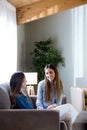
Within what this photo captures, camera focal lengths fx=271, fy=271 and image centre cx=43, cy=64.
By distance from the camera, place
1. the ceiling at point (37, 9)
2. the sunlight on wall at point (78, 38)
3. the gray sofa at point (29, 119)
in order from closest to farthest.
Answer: the gray sofa at point (29, 119) < the ceiling at point (37, 9) < the sunlight on wall at point (78, 38)

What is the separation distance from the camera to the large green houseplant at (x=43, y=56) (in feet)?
20.1

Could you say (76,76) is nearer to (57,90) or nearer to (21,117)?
(57,90)

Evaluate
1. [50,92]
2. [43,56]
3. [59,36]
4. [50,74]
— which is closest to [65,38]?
[59,36]

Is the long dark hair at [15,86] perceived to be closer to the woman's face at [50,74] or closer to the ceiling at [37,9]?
the woman's face at [50,74]

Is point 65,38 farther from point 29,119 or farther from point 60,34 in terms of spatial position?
point 29,119

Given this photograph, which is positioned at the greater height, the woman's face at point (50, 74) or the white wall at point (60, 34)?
the white wall at point (60, 34)

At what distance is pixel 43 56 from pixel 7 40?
62.4 inches

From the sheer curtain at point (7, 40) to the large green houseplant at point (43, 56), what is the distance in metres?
1.11

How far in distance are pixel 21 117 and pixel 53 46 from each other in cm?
369

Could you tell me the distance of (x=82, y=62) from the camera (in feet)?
20.9

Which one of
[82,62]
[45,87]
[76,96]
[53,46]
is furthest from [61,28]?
[45,87]

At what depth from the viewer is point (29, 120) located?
294 centimetres

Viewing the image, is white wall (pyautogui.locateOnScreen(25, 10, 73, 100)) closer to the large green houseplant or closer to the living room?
the living room

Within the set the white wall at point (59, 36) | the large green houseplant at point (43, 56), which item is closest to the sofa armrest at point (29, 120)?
the large green houseplant at point (43, 56)
